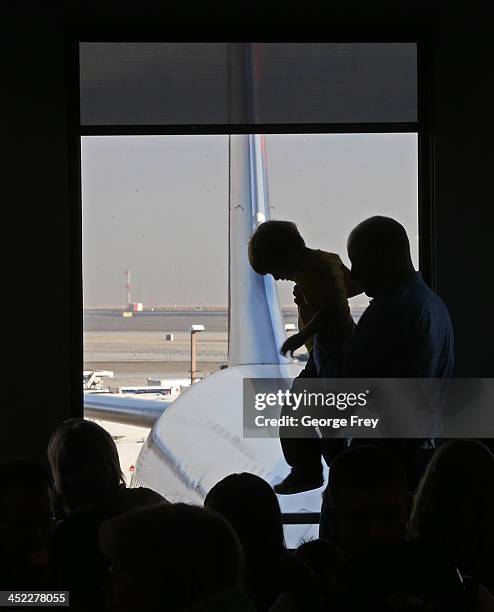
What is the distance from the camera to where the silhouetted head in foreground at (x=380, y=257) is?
249cm

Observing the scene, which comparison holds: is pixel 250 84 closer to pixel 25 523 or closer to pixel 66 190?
pixel 66 190

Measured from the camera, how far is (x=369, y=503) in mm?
1393

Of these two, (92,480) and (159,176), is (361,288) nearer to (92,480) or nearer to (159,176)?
(159,176)

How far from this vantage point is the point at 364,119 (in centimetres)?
318

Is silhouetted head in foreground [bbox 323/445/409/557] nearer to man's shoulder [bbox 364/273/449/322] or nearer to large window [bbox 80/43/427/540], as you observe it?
man's shoulder [bbox 364/273/449/322]

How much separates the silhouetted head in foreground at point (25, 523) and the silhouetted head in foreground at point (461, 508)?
2.18 feet

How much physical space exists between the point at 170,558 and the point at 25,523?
1.93ft

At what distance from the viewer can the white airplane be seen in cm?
307

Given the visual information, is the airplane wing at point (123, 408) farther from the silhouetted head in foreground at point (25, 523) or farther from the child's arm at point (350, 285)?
the silhouetted head in foreground at point (25, 523)

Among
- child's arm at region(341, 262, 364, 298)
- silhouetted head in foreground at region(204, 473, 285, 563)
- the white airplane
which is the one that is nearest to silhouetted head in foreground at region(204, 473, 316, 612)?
silhouetted head in foreground at region(204, 473, 285, 563)

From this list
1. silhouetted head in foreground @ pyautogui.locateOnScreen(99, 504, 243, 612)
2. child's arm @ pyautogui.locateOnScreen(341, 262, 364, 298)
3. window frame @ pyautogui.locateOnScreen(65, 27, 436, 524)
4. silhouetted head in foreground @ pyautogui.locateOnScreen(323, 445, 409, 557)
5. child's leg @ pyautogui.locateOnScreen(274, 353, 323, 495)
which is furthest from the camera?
window frame @ pyautogui.locateOnScreen(65, 27, 436, 524)

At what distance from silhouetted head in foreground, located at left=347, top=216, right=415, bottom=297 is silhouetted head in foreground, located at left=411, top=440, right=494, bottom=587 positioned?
3.20 feet

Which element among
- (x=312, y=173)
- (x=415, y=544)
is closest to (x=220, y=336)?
(x=312, y=173)

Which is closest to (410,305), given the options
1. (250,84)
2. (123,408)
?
(123,408)
